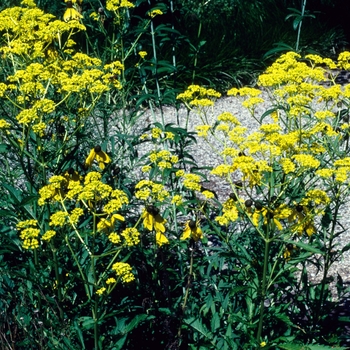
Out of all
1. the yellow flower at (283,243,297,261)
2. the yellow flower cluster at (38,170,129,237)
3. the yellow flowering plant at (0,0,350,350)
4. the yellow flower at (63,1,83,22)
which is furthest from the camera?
the yellow flower at (63,1,83,22)

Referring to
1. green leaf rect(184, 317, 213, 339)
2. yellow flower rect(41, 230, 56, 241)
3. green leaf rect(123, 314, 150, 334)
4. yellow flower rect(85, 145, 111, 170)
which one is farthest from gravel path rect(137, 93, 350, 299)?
yellow flower rect(41, 230, 56, 241)

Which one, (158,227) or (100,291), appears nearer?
(100,291)

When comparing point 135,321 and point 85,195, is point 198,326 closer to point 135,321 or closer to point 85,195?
point 135,321

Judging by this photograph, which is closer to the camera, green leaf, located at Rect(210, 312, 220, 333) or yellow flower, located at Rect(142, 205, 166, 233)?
yellow flower, located at Rect(142, 205, 166, 233)

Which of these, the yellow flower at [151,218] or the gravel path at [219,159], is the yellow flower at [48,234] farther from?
the gravel path at [219,159]

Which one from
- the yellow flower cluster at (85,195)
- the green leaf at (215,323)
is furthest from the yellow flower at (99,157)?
the green leaf at (215,323)

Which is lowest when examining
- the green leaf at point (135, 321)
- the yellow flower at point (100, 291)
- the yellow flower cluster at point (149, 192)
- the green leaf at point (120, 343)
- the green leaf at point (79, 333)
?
the green leaf at point (120, 343)

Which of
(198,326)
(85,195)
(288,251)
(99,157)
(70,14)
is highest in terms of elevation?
(70,14)

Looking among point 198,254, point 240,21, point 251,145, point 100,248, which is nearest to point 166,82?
point 240,21

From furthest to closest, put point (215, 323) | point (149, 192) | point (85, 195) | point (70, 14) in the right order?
point (70, 14), point (215, 323), point (149, 192), point (85, 195)

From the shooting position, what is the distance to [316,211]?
2.26 m

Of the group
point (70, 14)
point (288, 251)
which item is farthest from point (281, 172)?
point (70, 14)

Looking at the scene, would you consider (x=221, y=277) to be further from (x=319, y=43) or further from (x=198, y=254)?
(x=319, y=43)

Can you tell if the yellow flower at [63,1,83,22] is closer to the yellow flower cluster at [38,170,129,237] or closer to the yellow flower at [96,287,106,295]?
the yellow flower cluster at [38,170,129,237]
